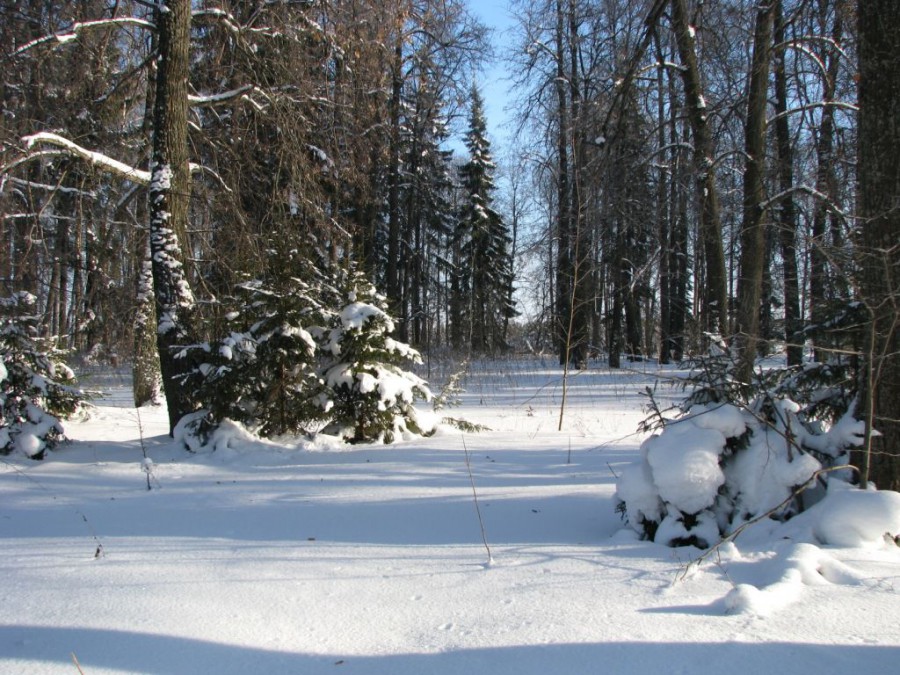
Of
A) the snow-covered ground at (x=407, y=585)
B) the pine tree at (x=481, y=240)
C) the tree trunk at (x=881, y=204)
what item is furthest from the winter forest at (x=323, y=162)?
the pine tree at (x=481, y=240)

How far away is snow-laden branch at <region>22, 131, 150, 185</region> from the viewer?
6.74 meters

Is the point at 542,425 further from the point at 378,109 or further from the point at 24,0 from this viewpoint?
the point at 24,0

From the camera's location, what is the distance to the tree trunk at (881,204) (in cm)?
351

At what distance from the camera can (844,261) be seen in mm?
3914

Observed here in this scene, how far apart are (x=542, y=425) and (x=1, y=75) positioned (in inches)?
339

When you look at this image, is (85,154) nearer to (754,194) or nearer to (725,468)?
(725,468)

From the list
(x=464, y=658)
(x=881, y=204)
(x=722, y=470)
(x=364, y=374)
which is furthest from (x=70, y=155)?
(x=881, y=204)

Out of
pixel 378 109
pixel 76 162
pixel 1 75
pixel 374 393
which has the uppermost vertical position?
pixel 378 109

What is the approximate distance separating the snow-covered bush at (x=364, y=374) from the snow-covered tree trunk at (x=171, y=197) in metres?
1.78

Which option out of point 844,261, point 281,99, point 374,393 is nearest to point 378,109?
point 281,99

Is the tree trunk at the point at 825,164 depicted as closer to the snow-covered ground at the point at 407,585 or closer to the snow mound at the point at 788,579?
the snow mound at the point at 788,579

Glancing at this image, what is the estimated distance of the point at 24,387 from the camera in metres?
6.61

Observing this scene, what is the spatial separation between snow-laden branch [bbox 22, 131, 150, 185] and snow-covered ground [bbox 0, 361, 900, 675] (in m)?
3.86

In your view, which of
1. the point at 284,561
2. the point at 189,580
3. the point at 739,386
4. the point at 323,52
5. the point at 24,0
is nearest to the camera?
the point at 189,580
